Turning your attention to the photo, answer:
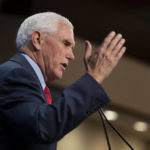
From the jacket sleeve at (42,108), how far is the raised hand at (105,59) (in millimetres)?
25

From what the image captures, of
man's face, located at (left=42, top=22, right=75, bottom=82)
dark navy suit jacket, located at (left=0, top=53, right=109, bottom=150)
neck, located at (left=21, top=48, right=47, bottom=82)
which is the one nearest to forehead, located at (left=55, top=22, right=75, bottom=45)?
man's face, located at (left=42, top=22, right=75, bottom=82)

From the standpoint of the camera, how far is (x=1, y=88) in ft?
4.26

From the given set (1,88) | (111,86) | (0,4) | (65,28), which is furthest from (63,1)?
(1,88)

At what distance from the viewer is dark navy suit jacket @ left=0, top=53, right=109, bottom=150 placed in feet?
3.93

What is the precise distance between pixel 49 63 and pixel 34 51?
68mm

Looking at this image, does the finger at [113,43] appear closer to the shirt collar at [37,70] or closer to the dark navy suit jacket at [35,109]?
the dark navy suit jacket at [35,109]

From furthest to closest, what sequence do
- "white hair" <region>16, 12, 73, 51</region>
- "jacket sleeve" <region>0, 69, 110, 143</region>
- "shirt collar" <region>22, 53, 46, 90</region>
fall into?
"white hair" <region>16, 12, 73, 51</region> < "shirt collar" <region>22, 53, 46, 90</region> < "jacket sleeve" <region>0, 69, 110, 143</region>

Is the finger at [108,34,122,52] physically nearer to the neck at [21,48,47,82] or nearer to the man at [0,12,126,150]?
the man at [0,12,126,150]

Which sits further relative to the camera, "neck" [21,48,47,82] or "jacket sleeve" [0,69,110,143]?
"neck" [21,48,47,82]

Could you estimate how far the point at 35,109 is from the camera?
1.21m

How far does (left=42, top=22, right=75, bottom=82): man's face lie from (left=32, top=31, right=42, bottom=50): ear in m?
0.02

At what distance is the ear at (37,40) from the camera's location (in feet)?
5.13

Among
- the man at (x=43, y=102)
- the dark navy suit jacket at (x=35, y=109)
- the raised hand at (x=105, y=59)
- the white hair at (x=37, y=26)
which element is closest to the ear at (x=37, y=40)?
the white hair at (x=37, y=26)

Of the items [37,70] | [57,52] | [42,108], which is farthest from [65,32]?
[42,108]
